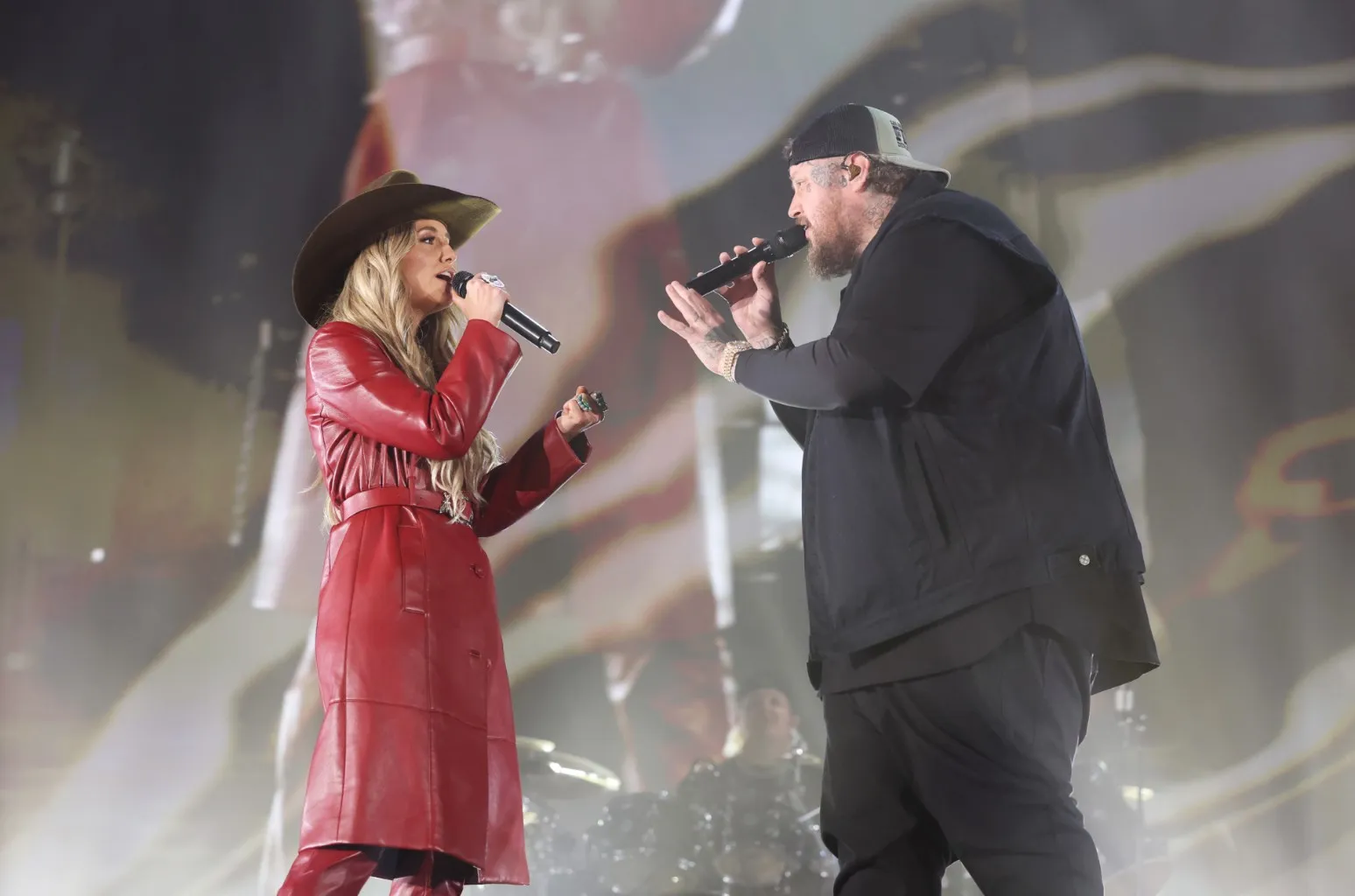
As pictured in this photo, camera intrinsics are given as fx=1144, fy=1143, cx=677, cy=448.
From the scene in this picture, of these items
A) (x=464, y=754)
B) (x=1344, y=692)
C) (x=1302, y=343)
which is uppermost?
(x=1302, y=343)

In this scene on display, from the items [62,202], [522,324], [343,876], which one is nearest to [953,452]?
[522,324]

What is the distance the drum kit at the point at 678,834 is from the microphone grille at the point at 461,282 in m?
1.49

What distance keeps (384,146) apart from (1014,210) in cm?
166

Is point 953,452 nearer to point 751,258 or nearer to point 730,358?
point 730,358

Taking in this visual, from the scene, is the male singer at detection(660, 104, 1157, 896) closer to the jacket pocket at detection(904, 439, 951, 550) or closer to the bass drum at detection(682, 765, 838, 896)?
the jacket pocket at detection(904, 439, 951, 550)

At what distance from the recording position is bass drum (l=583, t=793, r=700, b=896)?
8.64ft

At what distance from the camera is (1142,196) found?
Answer: 297cm

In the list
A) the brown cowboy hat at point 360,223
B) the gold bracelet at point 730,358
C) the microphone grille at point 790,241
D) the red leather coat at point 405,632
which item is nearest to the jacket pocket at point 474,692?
the red leather coat at point 405,632

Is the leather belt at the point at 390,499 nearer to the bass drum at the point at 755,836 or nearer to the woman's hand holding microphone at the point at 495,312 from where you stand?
the woman's hand holding microphone at the point at 495,312

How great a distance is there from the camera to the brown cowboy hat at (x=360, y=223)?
1597 millimetres

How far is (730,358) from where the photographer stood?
5.03 feet

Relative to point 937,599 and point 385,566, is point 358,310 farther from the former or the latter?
point 937,599

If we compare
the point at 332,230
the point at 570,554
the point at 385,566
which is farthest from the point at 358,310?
the point at 570,554

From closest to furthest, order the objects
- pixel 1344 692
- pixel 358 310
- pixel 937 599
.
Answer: pixel 937 599 → pixel 358 310 → pixel 1344 692
